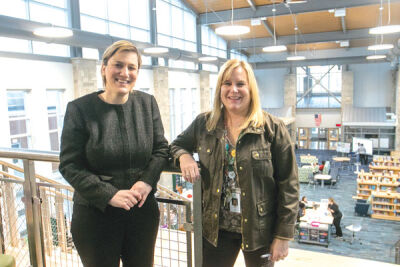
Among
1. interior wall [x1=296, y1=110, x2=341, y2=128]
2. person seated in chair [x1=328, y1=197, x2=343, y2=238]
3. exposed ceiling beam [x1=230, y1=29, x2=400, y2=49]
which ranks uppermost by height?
exposed ceiling beam [x1=230, y1=29, x2=400, y2=49]

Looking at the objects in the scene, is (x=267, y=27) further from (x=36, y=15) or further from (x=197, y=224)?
(x=197, y=224)

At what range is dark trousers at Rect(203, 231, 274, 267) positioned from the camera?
1752 mm

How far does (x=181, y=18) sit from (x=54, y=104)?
8.98 metres

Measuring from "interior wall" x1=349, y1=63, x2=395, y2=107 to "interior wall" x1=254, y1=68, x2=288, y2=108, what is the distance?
5.11 metres

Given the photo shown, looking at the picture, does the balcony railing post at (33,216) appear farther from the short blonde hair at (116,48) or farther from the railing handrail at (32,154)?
the short blonde hair at (116,48)

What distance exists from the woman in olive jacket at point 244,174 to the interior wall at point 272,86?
26392mm

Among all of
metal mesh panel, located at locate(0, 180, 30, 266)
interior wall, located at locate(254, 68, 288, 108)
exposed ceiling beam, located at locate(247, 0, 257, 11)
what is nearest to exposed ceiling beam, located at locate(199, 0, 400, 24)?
exposed ceiling beam, located at locate(247, 0, 257, 11)

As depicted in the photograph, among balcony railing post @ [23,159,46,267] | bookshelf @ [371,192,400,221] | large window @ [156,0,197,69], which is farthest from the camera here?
large window @ [156,0,197,69]

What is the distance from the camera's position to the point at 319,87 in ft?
88.5

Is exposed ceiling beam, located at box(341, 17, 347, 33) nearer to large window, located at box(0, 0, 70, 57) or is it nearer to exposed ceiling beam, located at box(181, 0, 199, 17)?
exposed ceiling beam, located at box(181, 0, 199, 17)

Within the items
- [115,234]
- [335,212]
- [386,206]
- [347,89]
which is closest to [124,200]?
[115,234]

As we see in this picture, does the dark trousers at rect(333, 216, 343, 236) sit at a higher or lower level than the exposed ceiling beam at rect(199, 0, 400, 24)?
lower

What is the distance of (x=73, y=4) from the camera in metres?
11.2

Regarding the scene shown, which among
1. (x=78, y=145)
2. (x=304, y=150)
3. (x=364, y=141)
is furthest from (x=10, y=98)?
(x=304, y=150)
